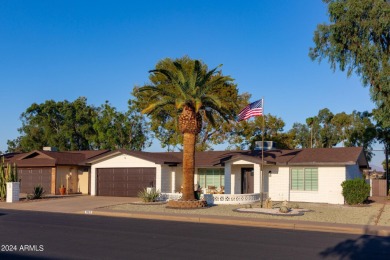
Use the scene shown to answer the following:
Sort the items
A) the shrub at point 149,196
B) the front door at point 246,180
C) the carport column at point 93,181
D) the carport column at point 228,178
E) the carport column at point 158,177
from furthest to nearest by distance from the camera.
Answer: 1. the carport column at point 93,181
2. the front door at point 246,180
3. the carport column at point 158,177
4. the carport column at point 228,178
5. the shrub at point 149,196

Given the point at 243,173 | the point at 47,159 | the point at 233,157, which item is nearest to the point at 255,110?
the point at 233,157

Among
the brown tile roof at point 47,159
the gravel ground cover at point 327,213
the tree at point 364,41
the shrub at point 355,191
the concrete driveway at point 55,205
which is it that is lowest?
the concrete driveway at point 55,205

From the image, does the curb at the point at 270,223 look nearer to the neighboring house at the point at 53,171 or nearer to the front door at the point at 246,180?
the front door at the point at 246,180

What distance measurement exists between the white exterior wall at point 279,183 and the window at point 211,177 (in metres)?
3.81

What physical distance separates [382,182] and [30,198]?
2921cm

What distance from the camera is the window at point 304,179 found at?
1194 inches

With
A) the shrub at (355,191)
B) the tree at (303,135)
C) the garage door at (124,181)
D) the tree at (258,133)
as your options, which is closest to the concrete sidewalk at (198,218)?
the garage door at (124,181)

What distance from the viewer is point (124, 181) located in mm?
34875

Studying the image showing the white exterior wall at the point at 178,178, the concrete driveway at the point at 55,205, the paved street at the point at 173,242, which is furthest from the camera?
the white exterior wall at the point at 178,178

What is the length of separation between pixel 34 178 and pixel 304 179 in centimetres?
2223

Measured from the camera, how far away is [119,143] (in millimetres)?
60312

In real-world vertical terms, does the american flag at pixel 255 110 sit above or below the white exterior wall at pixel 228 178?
above

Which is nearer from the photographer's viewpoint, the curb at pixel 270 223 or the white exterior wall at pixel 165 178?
the curb at pixel 270 223

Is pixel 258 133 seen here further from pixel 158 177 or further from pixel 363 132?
pixel 158 177
